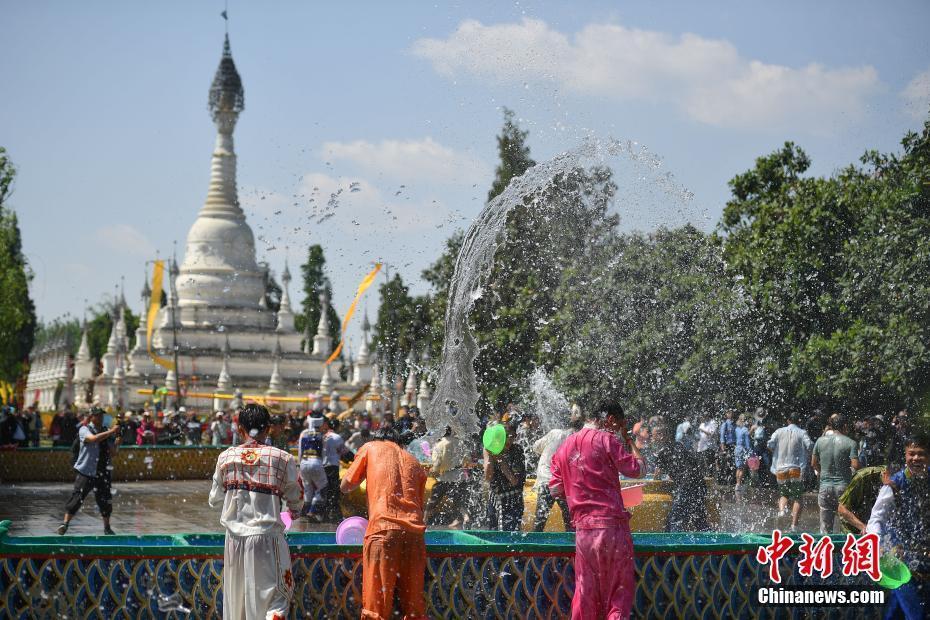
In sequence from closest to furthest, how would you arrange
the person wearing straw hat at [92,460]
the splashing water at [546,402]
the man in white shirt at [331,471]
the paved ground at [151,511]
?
the person wearing straw hat at [92,460] < the paved ground at [151,511] < the man in white shirt at [331,471] < the splashing water at [546,402]

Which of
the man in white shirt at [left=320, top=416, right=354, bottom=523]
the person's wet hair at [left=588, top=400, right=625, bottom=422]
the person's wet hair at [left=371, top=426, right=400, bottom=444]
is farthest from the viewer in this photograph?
the man in white shirt at [left=320, top=416, right=354, bottom=523]

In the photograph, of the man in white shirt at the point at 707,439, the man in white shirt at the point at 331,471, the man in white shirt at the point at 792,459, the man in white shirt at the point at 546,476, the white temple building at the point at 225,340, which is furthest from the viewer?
the white temple building at the point at 225,340

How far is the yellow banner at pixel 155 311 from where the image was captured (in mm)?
57594

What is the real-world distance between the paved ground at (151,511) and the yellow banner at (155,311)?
35.3m

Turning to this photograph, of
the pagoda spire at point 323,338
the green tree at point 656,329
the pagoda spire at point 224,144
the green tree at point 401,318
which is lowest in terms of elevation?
the green tree at point 656,329

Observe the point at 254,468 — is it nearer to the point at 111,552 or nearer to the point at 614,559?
the point at 111,552

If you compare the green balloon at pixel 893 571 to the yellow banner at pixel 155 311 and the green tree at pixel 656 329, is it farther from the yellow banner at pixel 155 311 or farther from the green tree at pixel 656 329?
the yellow banner at pixel 155 311

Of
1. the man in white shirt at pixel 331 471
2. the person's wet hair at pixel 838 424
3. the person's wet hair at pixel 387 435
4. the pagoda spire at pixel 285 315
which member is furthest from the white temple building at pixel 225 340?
the person's wet hair at pixel 387 435

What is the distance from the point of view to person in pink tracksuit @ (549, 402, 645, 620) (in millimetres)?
6781

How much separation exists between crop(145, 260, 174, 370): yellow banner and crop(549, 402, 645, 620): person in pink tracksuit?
50498 mm

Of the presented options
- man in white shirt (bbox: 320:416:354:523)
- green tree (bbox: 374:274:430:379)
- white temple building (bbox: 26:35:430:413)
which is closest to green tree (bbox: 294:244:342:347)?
white temple building (bbox: 26:35:430:413)

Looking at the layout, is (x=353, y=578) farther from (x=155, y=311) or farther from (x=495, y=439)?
(x=155, y=311)

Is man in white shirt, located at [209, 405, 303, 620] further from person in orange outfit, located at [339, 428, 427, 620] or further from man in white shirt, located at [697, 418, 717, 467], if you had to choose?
man in white shirt, located at [697, 418, 717, 467]

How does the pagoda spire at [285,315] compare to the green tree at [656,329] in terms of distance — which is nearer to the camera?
the green tree at [656,329]
